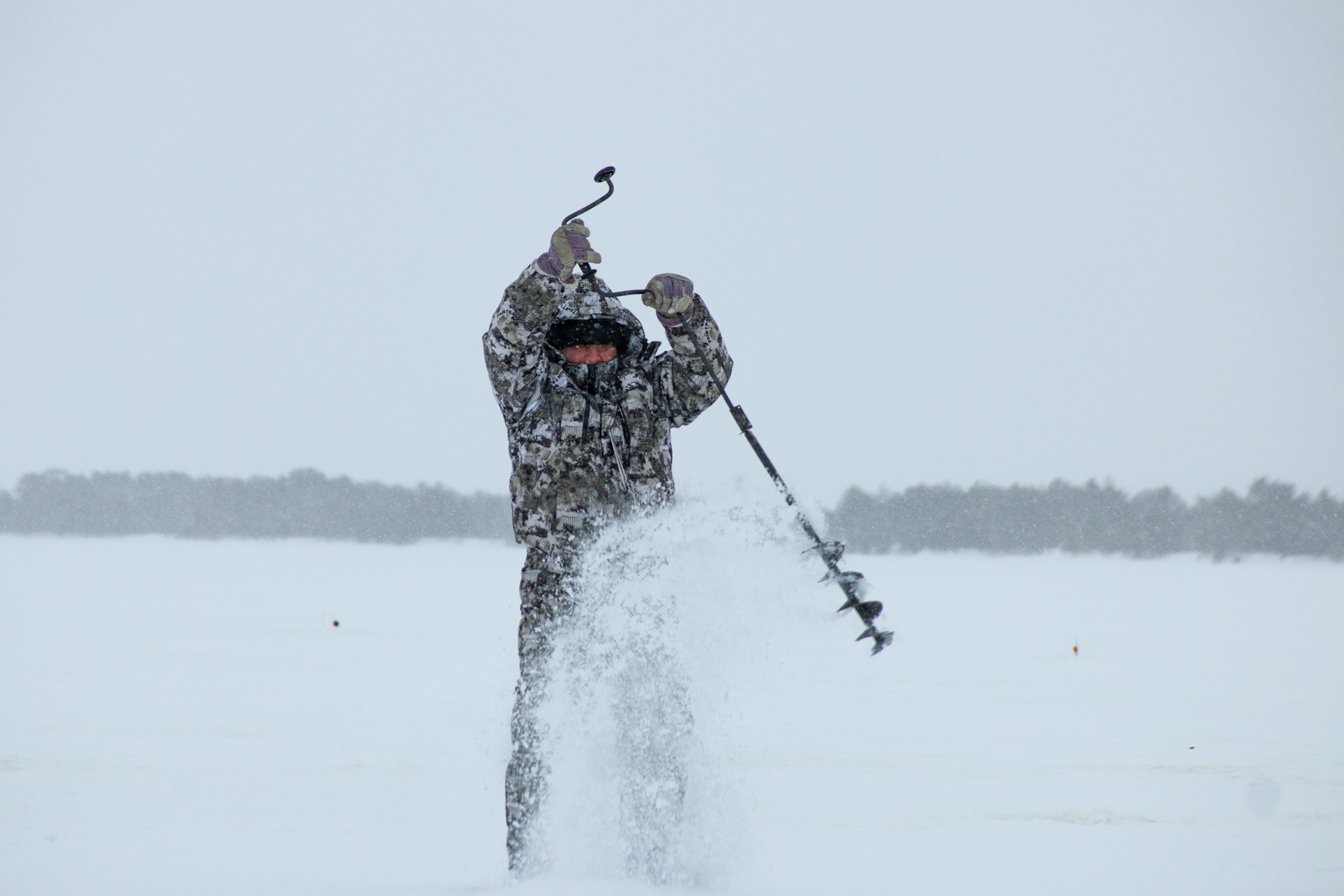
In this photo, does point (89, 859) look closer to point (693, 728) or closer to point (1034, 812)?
point (693, 728)

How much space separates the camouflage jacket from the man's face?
0.03 metres

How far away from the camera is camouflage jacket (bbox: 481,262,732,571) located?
9.80 ft

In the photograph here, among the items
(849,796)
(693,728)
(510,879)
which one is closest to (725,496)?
(693,728)

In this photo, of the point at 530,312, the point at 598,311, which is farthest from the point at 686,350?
the point at 530,312

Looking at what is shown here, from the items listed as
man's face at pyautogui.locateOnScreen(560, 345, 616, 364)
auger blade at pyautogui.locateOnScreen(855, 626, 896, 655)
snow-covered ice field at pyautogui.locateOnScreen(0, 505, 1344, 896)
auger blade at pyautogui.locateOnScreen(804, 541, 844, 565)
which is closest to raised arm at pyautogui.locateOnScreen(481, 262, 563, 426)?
man's face at pyautogui.locateOnScreen(560, 345, 616, 364)

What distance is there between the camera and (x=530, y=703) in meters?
2.98

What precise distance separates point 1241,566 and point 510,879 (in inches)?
1240

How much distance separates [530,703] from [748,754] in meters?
2.38

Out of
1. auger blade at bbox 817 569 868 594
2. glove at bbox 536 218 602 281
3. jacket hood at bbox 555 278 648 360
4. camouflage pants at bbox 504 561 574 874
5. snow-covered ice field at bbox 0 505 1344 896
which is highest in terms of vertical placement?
glove at bbox 536 218 602 281

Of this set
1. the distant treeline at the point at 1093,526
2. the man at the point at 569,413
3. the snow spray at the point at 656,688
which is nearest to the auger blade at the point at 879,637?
the snow spray at the point at 656,688

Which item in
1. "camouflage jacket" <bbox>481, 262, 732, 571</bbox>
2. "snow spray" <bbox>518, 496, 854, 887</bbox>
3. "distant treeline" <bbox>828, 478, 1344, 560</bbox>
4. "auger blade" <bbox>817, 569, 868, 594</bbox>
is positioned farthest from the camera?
"distant treeline" <bbox>828, 478, 1344, 560</bbox>

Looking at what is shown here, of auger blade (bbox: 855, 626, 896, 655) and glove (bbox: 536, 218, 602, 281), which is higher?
glove (bbox: 536, 218, 602, 281)

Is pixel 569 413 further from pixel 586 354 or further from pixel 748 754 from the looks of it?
pixel 748 754

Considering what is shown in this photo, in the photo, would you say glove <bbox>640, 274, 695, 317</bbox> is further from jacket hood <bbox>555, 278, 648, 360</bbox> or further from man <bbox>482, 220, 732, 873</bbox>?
jacket hood <bbox>555, 278, 648, 360</bbox>
